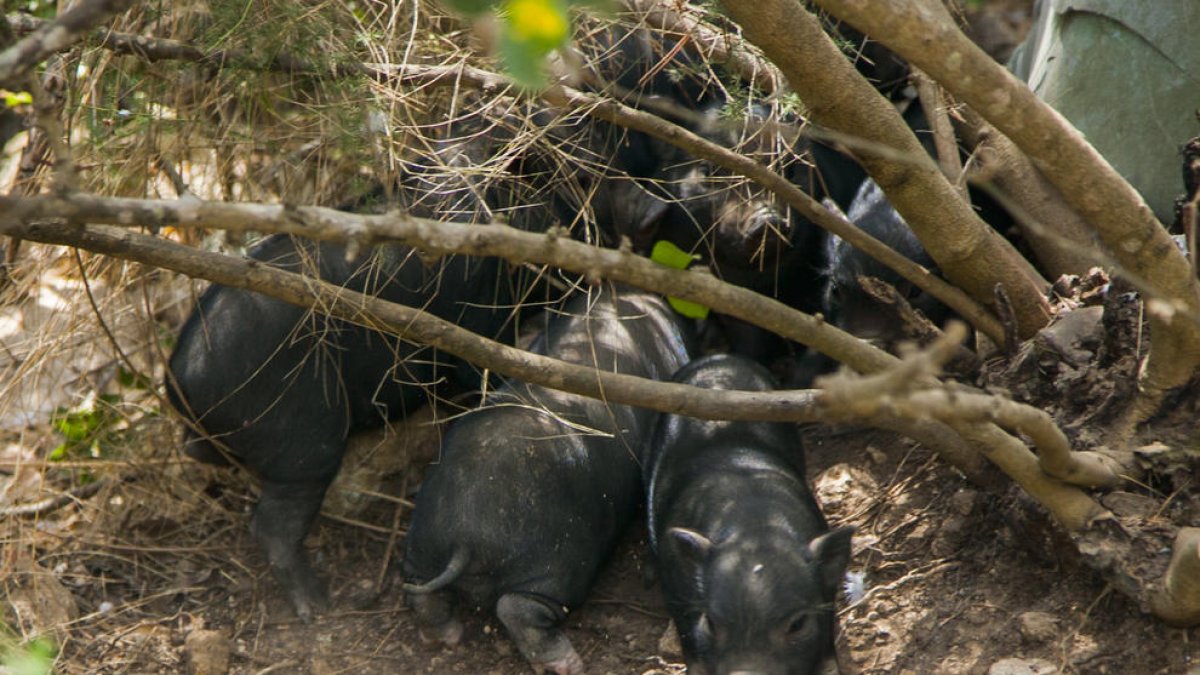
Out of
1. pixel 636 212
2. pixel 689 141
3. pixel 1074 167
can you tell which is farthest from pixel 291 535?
pixel 1074 167

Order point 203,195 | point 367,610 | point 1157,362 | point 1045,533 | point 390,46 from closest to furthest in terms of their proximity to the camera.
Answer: point 1157,362
point 1045,533
point 390,46
point 367,610
point 203,195

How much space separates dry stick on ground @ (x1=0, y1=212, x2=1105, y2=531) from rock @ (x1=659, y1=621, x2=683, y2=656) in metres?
1.11

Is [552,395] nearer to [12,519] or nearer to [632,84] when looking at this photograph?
[632,84]

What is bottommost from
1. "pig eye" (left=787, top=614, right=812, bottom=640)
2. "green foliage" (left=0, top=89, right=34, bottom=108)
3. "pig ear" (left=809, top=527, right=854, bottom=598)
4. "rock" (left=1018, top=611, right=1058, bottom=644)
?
"green foliage" (left=0, top=89, right=34, bottom=108)

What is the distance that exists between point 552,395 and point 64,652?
1.66 metres

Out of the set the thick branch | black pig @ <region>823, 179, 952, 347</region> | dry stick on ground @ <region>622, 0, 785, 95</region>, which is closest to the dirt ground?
black pig @ <region>823, 179, 952, 347</region>

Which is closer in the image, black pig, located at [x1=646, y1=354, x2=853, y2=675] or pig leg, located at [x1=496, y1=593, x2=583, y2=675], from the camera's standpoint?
black pig, located at [x1=646, y1=354, x2=853, y2=675]

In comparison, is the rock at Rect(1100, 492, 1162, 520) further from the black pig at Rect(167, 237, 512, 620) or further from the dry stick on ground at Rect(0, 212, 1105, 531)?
the black pig at Rect(167, 237, 512, 620)

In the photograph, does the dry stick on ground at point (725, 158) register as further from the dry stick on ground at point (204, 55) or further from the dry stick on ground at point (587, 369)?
the dry stick on ground at point (587, 369)

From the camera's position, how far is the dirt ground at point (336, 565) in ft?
11.0

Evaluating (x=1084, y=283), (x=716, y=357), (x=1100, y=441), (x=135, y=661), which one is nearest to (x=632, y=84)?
(x=716, y=357)

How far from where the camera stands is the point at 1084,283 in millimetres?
3525

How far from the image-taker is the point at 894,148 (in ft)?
10.1

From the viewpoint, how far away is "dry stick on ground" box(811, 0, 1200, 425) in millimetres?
2543
